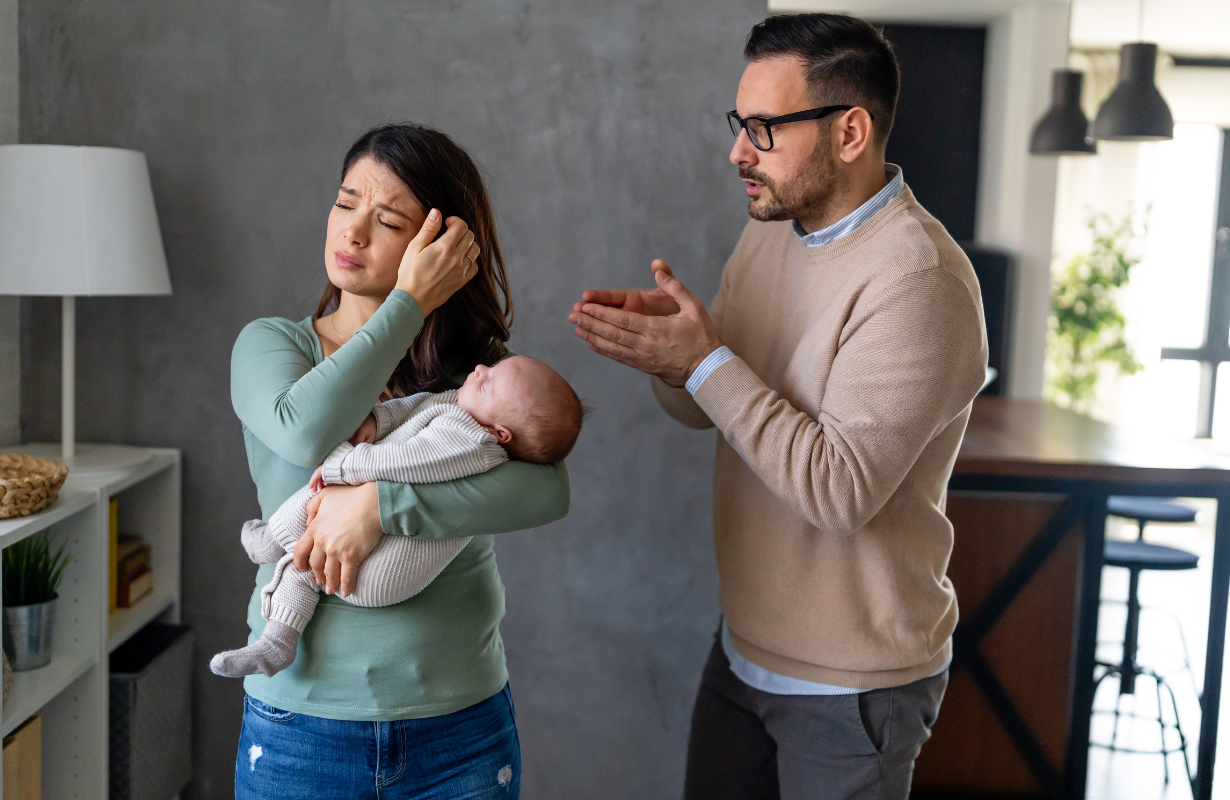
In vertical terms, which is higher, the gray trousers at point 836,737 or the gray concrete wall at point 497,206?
the gray concrete wall at point 497,206

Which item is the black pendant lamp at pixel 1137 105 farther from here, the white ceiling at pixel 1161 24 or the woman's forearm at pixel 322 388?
the woman's forearm at pixel 322 388

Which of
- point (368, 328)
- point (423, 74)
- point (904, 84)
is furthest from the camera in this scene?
point (904, 84)

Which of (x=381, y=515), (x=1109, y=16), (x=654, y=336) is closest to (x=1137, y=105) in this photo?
(x=1109, y=16)

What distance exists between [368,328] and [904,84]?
4.33 metres

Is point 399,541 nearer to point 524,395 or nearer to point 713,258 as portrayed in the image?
point 524,395

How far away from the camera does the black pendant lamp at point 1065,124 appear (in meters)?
4.00

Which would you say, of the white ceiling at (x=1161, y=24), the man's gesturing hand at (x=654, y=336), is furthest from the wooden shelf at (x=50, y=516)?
the white ceiling at (x=1161, y=24)

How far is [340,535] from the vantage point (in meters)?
1.18

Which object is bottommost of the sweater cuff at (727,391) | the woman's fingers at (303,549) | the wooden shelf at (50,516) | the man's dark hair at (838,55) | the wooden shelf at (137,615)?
the wooden shelf at (137,615)

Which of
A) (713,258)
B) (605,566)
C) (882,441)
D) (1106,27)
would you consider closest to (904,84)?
(1106,27)

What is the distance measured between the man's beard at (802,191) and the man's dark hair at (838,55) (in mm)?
93

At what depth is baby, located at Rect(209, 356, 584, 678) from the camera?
1.22 metres

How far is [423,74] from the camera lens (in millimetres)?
2156

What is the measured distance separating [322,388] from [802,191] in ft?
2.82
